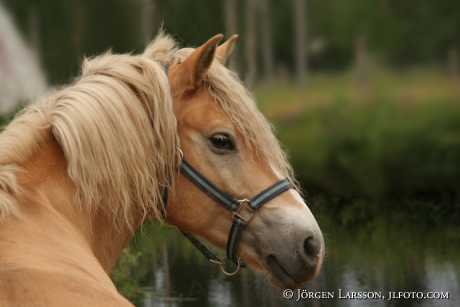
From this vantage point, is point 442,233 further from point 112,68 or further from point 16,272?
point 16,272

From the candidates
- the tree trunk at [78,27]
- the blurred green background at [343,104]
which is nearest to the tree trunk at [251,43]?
the blurred green background at [343,104]

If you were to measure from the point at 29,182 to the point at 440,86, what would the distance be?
282 centimetres

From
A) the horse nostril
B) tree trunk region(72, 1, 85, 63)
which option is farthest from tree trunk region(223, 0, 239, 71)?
the horse nostril

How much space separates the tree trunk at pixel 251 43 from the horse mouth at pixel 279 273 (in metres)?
2.14

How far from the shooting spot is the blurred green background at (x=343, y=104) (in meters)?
4.69

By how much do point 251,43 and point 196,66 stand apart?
2.30m

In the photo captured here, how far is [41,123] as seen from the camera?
9.29 feet

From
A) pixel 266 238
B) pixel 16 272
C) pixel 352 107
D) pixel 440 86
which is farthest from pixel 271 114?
pixel 16 272

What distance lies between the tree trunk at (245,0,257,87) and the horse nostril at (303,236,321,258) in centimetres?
221

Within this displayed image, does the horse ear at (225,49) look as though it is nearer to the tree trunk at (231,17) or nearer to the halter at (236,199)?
the halter at (236,199)

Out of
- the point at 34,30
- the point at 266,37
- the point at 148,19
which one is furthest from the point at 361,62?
the point at 34,30

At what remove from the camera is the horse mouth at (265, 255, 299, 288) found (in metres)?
2.97

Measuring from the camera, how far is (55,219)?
2660 mm

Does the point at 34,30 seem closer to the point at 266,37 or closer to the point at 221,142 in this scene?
the point at 266,37
